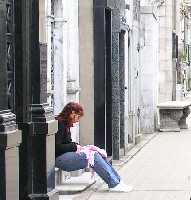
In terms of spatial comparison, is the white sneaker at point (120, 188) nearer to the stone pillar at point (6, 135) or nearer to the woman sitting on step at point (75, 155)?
the woman sitting on step at point (75, 155)

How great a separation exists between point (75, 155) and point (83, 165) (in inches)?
7.2

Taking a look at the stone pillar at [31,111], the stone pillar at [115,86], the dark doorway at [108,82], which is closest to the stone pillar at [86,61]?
the dark doorway at [108,82]

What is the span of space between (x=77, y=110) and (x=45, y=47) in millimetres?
1166

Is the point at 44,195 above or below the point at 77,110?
below

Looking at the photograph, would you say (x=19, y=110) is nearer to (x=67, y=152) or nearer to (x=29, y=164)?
(x=29, y=164)

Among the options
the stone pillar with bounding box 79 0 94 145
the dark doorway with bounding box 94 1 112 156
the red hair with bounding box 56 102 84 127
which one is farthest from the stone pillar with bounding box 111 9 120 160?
the red hair with bounding box 56 102 84 127

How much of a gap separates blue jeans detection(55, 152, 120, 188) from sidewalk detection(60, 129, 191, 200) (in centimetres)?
21

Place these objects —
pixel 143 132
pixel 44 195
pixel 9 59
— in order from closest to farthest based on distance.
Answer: pixel 9 59
pixel 44 195
pixel 143 132

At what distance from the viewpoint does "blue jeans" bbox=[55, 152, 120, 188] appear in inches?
426

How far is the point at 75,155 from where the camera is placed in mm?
10945

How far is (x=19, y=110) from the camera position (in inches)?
360

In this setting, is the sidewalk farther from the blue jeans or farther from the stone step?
the blue jeans

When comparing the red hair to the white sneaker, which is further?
the white sneaker

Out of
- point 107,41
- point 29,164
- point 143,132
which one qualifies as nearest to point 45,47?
point 29,164
